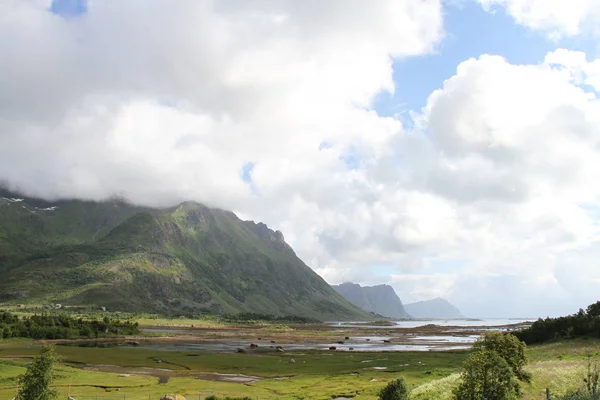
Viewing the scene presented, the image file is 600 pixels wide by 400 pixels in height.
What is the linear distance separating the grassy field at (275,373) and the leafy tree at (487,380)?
11096 millimetres

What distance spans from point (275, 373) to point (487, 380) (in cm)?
5837

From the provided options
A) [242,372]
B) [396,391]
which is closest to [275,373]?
[242,372]

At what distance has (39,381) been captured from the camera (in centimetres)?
4006

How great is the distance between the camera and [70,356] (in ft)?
350

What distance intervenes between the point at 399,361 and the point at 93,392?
7353 centimetres

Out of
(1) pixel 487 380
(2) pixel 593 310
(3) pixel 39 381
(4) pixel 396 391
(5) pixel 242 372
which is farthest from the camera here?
(2) pixel 593 310

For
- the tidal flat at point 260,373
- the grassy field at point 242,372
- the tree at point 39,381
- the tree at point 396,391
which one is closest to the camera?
the tree at point 39,381

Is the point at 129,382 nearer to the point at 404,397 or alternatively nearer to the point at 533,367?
the point at 404,397

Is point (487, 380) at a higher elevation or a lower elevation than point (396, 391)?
higher

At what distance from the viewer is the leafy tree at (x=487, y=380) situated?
120 ft

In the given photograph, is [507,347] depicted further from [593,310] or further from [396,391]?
[593,310]

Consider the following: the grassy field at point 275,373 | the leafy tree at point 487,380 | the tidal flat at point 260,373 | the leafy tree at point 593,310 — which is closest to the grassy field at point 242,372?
the grassy field at point 275,373

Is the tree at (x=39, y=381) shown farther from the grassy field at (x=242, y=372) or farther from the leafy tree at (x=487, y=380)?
the leafy tree at (x=487, y=380)

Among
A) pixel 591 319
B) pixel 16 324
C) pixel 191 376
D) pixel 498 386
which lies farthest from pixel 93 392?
pixel 16 324
